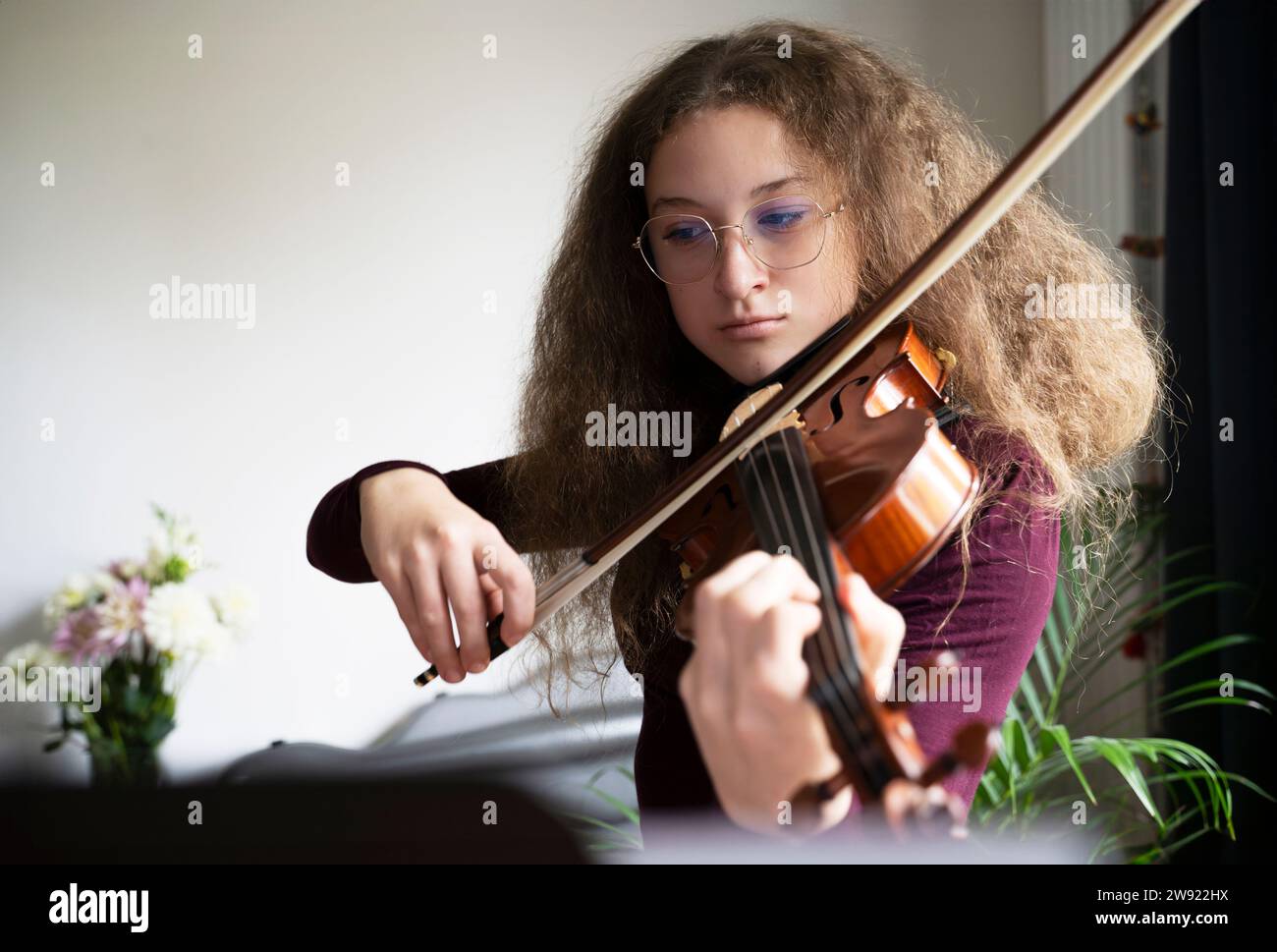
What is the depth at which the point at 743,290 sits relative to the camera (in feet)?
2.41

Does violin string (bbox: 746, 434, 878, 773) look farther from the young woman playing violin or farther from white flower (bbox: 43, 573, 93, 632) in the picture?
white flower (bbox: 43, 573, 93, 632)

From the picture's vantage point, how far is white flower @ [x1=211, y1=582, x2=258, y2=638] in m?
1.44

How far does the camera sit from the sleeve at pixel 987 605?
0.60 metres

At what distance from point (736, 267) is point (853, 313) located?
108mm

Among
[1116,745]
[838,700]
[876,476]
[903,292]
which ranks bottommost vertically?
[1116,745]

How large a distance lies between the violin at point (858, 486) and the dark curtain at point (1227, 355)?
75cm

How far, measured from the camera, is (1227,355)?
4.17 feet

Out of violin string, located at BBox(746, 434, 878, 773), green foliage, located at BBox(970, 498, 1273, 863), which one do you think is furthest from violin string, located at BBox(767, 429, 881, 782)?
green foliage, located at BBox(970, 498, 1273, 863)

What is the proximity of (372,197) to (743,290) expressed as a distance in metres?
0.91

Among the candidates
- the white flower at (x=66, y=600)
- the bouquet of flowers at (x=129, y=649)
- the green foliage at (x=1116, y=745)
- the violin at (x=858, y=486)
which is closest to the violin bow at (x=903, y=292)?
the violin at (x=858, y=486)

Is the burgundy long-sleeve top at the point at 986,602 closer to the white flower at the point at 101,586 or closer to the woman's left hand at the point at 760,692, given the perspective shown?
the woman's left hand at the point at 760,692

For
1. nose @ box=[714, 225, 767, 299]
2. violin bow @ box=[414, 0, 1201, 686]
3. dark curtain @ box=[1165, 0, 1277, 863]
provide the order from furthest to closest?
dark curtain @ box=[1165, 0, 1277, 863] < nose @ box=[714, 225, 767, 299] < violin bow @ box=[414, 0, 1201, 686]

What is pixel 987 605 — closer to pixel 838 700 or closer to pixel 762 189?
pixel 838 700

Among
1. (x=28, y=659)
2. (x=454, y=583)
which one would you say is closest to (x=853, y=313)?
(x=454, y=583)
